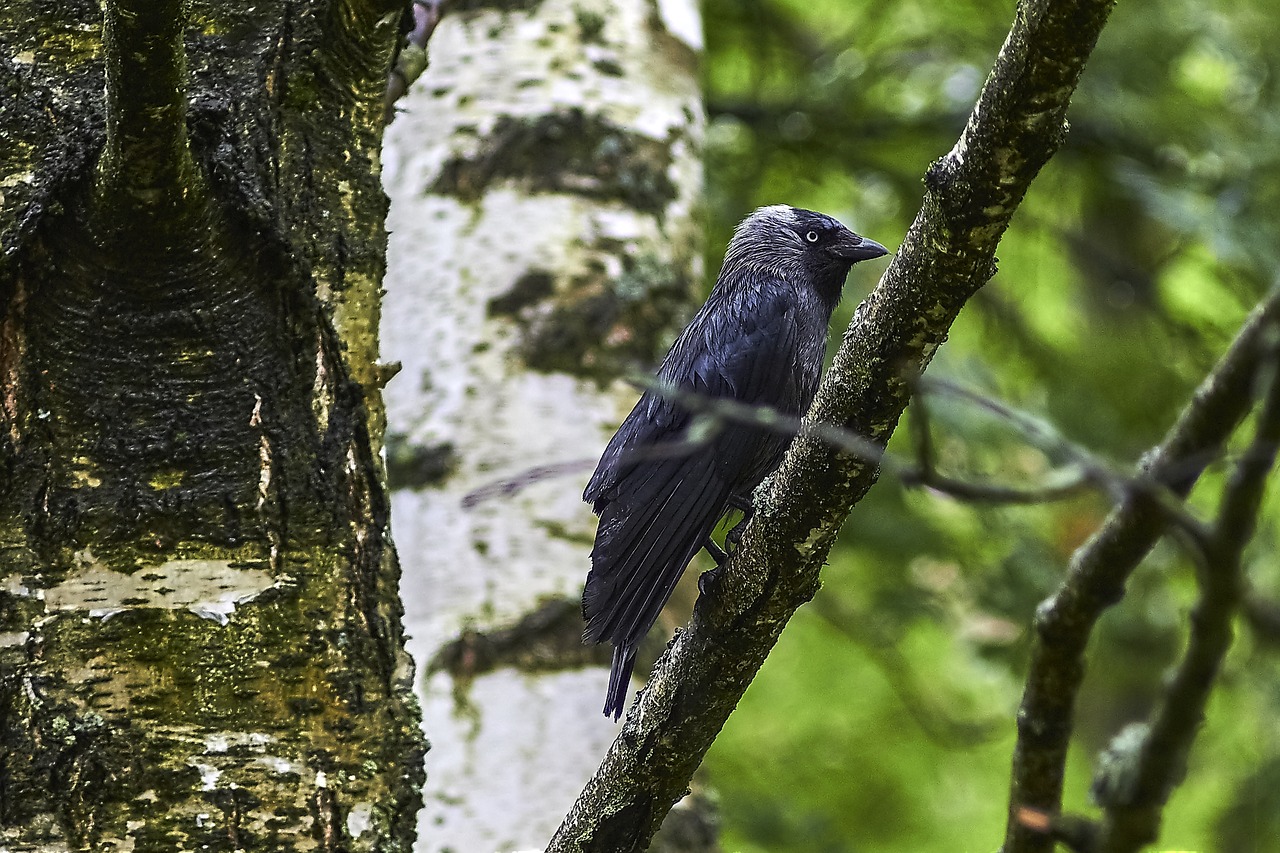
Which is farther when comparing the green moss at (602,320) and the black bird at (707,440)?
the green moss at (602,320)

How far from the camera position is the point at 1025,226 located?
18.8 feet

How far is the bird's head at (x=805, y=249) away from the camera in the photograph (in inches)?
154

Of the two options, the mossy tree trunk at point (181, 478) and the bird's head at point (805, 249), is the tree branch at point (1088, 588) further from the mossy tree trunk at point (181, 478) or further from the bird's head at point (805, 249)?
the bird's head at point (805, 249)

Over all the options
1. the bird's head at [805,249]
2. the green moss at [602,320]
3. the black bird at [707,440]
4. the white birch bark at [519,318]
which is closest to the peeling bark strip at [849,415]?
the black bird at [707,440]

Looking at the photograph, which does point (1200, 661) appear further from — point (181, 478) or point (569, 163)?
point (569, 163)

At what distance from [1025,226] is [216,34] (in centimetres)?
434

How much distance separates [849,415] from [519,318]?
1.86 m

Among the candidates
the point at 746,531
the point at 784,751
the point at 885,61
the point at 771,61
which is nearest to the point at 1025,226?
the point at 885,61

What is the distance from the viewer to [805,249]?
403cm

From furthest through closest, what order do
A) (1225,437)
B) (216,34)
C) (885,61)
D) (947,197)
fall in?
(885,61)
(216,34)
(947,197)
(1225,437)

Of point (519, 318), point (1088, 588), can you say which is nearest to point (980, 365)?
point (519, 318)

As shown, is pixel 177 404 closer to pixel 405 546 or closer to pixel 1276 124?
pixel 405 546

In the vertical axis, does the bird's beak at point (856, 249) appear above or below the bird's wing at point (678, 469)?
above

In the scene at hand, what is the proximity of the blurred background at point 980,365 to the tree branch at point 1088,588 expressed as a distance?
2750mm
